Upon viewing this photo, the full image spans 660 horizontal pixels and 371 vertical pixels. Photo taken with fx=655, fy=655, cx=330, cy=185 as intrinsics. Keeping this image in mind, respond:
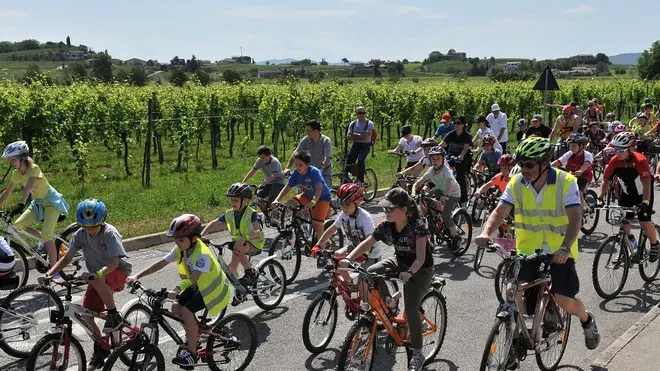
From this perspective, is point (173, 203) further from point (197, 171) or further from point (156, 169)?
point (156, 169)

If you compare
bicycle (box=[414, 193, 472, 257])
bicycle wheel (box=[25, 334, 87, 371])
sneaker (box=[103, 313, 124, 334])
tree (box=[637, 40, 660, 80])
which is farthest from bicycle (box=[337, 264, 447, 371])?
Answer: tree (box=[637, 40, 660, 80])

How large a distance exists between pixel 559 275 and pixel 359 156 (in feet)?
31.9

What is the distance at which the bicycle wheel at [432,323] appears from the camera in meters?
6.31

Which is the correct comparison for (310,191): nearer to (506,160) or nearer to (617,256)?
(506,160)

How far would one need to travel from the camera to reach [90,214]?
5914 millimetres

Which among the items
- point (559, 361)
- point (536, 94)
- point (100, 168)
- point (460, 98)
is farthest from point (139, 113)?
point (536, 94)

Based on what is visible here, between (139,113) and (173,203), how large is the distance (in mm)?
10076

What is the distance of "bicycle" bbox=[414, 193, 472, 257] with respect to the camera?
10370 millimetres

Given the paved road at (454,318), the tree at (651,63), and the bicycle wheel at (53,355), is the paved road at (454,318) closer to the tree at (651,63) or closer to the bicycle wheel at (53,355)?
the bicycle wheel at (53,355)

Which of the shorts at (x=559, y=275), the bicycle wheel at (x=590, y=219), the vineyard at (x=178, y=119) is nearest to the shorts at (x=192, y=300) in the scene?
the shorts at (x=559, y=275)

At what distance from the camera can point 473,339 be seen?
716 cm

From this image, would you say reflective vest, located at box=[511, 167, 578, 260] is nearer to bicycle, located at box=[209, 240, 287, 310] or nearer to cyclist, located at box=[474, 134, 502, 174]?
bicycle, located at box=[209, 240, 287, 310]

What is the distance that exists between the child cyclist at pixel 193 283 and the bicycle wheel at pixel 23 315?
152 centimetres

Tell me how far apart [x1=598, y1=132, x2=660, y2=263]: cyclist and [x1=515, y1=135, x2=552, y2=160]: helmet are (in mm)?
3229
